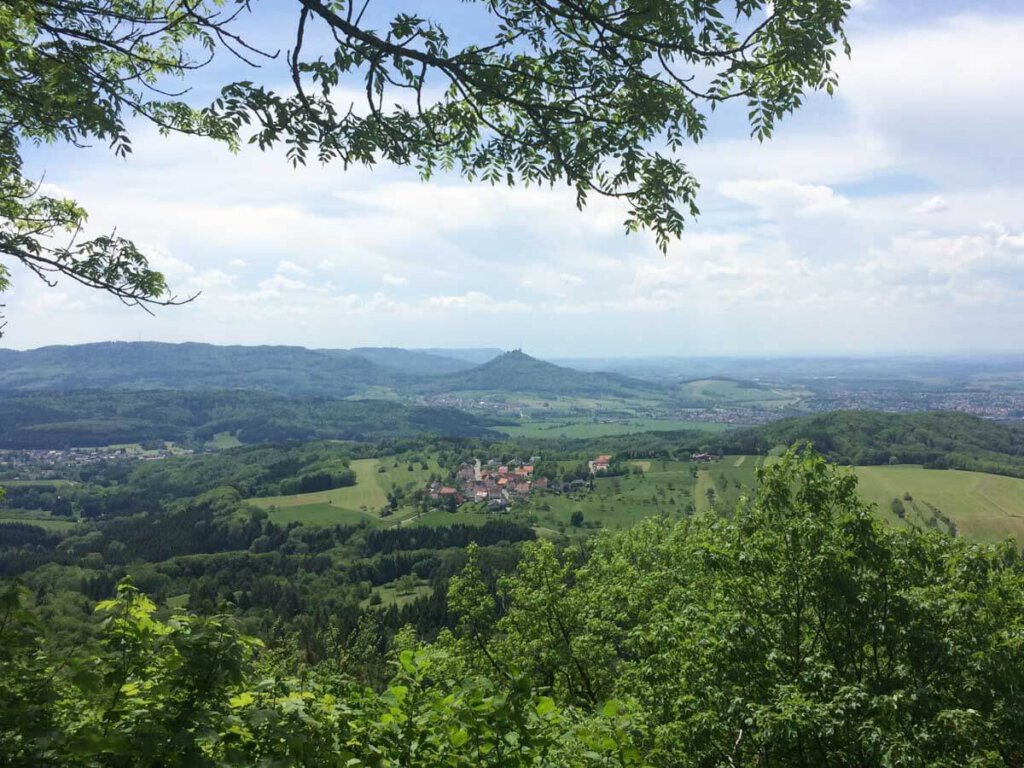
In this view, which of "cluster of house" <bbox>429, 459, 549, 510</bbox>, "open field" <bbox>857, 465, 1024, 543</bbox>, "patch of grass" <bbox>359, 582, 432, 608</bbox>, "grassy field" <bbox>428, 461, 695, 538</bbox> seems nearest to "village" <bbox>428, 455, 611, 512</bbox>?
"cluster of house" <bbox>429, 459, 549, 510</bbox>

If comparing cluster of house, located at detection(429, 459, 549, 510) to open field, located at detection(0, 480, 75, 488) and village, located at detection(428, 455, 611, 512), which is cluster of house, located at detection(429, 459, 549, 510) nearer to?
village, located at detection(428, 455, 611, 512)

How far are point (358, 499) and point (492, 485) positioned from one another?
33.3m

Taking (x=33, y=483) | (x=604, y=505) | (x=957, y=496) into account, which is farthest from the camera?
(x=33, y=483)

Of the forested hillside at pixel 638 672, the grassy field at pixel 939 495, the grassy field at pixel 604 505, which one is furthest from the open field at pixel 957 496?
the forested hillside at pixel 638 672

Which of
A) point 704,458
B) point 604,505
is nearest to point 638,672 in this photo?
point 604,505

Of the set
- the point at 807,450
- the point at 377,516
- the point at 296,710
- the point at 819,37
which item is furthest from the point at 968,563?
the point at 377,516

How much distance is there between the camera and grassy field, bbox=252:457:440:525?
120 meters

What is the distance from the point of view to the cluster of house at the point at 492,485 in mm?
130000

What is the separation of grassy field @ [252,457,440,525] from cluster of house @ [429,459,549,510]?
335 inches

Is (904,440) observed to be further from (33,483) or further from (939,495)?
(33,483)

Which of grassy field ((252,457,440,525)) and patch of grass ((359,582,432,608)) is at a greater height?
grassy field ((252,457,440,525))

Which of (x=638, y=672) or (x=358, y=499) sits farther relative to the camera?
(x=358, y=499)

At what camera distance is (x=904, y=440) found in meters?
132

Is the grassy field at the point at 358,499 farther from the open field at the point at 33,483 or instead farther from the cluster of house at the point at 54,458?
the cluster of house at the point at 54,458
